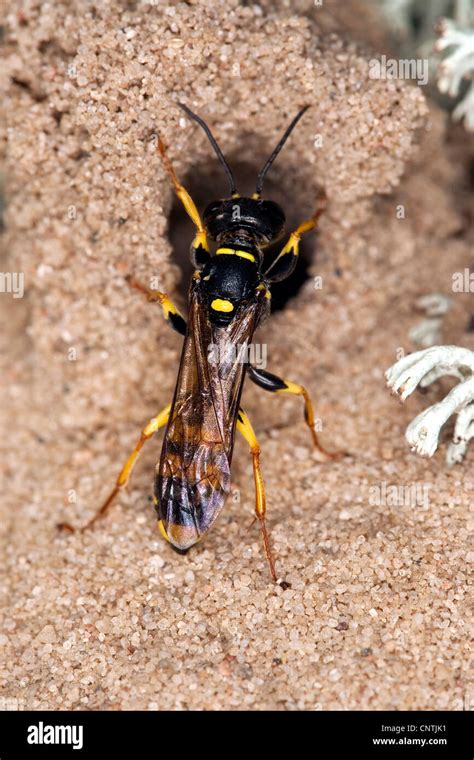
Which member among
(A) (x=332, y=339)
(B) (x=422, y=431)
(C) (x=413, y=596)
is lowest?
(C) (x=413, y=596)

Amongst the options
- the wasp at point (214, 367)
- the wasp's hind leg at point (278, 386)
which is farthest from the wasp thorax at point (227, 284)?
the wasp's hind leg at point (278, 386)

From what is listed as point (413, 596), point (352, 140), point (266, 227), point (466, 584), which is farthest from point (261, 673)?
point (352, 140)

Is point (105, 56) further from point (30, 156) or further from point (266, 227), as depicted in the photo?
point (266, 227)

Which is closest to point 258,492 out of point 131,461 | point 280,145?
point 131,461

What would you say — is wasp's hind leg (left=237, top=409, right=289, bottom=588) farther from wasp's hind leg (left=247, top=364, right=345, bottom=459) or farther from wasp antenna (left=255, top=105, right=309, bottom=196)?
wasp antenna (left=255, top=105, right=309, bottom=196)

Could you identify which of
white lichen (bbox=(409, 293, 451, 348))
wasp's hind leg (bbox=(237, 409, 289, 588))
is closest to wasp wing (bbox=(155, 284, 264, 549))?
wasp's hind leg (bbox=(237, 409, 289, 588))

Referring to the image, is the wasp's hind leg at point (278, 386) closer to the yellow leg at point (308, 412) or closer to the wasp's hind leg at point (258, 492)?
the yellow leg at point (308, 412)
